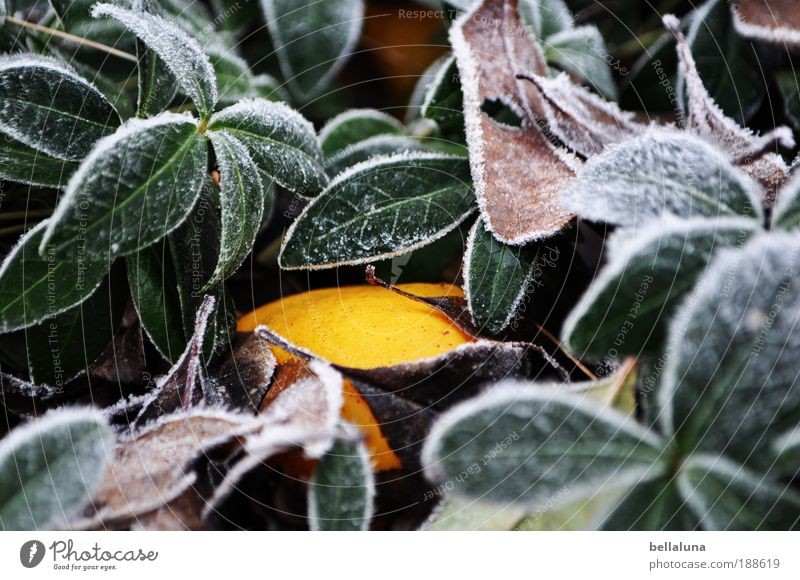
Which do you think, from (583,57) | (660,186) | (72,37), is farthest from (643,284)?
(72,37)

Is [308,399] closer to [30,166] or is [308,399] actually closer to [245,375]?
[245,375]

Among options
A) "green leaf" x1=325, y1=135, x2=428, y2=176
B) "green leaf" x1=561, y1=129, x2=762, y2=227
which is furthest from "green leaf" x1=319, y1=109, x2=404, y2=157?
"green leaf" x1=561, y1=129, x2=762, y2=227

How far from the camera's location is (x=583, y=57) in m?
0.33

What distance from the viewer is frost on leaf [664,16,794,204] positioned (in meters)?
0.27

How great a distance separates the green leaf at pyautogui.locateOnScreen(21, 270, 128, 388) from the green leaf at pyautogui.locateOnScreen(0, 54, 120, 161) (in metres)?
0.05

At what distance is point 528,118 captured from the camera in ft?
0.99

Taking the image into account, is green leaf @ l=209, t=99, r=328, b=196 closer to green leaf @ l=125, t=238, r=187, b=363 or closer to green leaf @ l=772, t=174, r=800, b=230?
green leaf @ l=125, t=238, r=187, b=363

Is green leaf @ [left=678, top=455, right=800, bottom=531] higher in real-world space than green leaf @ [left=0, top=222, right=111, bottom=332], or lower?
lower

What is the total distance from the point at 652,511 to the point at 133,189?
0.70ft

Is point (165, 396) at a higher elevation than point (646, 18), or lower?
lower

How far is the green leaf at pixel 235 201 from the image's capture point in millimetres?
243
